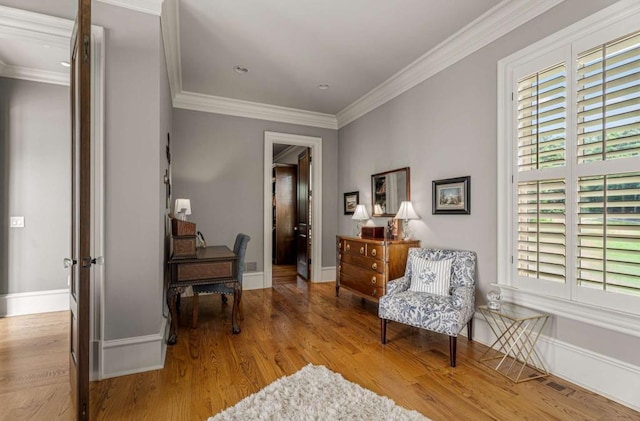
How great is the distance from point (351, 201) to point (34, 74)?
4.28 meters

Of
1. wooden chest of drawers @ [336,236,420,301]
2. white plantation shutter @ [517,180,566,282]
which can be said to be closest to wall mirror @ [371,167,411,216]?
wooden chest of drawers @ [336,236,420,301]

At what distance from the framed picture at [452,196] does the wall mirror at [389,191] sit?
466mm

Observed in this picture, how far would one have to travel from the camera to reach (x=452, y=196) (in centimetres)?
319

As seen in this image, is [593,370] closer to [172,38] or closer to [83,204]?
[83,204]

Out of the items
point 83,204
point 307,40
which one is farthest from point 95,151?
point 307,40

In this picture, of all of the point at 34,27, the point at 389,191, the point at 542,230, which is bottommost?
the point at 542,230

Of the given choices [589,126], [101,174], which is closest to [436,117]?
[589,126]

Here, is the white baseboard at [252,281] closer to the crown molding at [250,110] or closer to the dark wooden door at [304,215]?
the dark wooden door at [304,215]

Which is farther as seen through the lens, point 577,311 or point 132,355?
point 132,355

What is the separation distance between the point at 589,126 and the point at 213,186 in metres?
4.29

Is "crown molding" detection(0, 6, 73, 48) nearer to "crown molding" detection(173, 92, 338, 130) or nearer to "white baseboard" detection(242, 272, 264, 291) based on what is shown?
"crown molding" detection(173, 92, 338, 130)

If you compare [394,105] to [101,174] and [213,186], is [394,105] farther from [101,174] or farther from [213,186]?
[101,174]

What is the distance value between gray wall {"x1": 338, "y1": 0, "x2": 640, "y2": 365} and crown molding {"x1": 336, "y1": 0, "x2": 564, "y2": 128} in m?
0.06

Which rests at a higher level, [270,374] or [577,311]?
[577,311]
